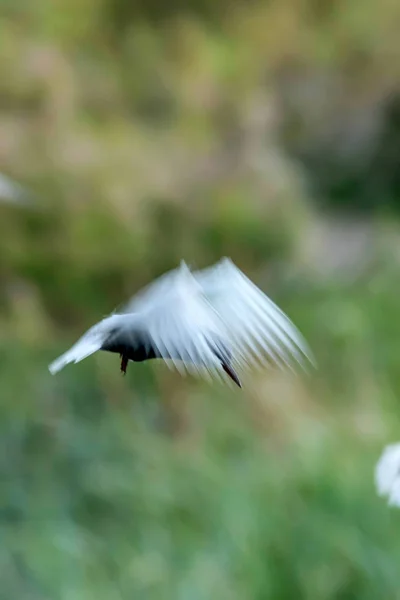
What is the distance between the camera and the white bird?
6.5 inches

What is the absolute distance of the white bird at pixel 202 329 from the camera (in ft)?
Result: 0.54

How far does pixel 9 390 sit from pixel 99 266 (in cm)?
21

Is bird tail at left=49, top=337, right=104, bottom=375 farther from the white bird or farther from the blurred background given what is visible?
the blurred background

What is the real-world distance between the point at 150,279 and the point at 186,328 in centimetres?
103

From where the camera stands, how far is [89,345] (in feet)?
0.62

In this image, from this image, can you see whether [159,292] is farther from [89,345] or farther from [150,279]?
[150,279]

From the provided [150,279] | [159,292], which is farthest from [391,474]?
[150,279]

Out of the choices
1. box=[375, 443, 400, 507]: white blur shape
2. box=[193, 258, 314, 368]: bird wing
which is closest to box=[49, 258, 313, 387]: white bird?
box=[193, 258, 314, 368]: bird wing

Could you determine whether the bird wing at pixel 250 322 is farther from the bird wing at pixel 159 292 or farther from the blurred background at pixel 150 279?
the blurred background at pixel 150 279

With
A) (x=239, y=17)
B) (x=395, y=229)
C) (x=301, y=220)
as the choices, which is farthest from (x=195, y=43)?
(x=395, y=229)

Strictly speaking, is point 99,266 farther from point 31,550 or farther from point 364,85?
point 364,85

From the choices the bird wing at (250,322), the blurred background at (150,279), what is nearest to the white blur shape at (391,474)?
the bird wing at (250,322)

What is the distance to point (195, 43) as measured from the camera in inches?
51.6

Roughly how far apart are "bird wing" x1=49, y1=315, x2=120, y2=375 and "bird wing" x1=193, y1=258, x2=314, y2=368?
23 mm
